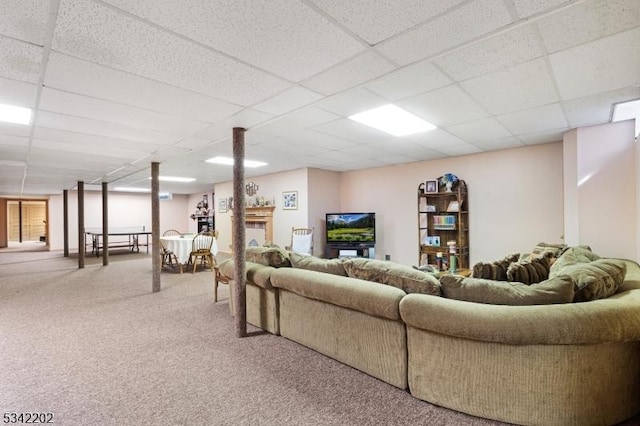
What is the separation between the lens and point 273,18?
160 centimetres

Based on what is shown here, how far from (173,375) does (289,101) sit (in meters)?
2.51

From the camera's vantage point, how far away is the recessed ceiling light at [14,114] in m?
2.80

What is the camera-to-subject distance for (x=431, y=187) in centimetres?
586

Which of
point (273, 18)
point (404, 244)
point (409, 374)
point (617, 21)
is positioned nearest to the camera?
point (273, 18)

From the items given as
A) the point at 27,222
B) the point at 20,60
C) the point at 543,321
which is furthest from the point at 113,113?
the point at 27,222

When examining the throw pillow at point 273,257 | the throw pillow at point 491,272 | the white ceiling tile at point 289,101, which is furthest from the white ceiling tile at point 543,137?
the throw pillow at point 273,257

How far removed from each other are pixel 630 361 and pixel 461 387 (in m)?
0.99

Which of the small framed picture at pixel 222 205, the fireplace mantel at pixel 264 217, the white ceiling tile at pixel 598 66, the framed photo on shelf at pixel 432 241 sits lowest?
the framed photo on shelf at pixel 432 241

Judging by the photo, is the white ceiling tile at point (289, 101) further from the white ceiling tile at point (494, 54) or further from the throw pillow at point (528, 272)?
the throw pillow at point (528, 272)

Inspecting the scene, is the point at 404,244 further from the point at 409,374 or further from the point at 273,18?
the point at 273,18

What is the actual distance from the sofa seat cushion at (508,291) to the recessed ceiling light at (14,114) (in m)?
3.97

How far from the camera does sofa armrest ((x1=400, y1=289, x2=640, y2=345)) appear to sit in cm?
170

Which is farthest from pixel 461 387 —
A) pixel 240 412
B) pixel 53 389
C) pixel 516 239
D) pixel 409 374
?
pixel 516 239

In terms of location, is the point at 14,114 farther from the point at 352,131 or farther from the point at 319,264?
the point at 352,131
